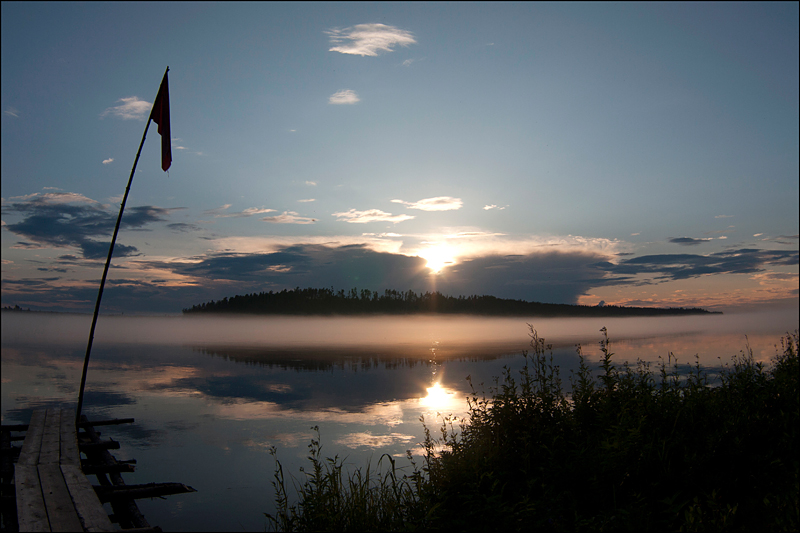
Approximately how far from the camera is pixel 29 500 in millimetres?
6598

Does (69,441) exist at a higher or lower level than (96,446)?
higher

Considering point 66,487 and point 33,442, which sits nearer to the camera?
point 66,487

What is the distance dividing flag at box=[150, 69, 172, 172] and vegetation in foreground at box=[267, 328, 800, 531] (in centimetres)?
705

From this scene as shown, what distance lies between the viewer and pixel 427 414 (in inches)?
570

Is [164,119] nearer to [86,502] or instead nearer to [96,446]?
[96,446]

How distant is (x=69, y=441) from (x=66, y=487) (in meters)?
3.46

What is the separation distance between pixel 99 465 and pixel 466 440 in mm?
7314

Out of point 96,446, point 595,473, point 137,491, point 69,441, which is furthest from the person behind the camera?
point 96,446

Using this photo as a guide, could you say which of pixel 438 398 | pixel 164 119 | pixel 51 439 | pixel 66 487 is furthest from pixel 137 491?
pixel 438 398

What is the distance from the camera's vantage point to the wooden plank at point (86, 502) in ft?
19.0

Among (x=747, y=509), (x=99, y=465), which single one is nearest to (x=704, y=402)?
(x=747, y=509)

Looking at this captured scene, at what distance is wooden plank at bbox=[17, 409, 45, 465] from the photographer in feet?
28.6

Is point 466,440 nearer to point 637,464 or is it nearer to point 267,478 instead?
point 637,464

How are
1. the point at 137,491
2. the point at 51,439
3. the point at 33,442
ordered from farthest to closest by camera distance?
the point at 51,439
the point at 33,442
the point at 137,491
